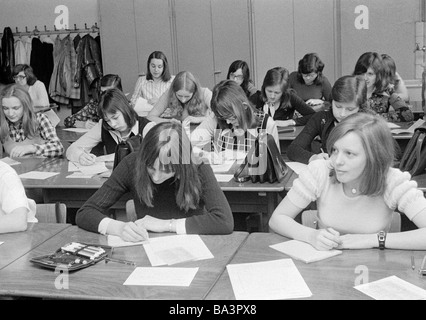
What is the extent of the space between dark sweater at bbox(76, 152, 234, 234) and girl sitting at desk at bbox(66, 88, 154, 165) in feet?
4.13

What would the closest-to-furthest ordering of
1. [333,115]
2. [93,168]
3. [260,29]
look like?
[93,168]
[333,115]
[260,29]

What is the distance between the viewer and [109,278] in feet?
6.73

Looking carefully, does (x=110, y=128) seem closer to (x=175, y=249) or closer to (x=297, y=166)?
(x=297, y=166)

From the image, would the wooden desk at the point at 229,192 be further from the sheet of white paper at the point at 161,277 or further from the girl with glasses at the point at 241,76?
the girl with glasses at the point at 241,76

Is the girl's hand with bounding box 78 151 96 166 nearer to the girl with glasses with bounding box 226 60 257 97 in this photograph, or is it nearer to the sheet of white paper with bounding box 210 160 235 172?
the sheet of white paper with bounding box 210 160 235 172

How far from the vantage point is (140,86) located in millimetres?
6852

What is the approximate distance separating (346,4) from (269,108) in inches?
101

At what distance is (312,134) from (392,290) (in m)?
2.42

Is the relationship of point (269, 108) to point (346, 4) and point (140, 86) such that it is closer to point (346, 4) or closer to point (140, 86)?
point (140, 86)

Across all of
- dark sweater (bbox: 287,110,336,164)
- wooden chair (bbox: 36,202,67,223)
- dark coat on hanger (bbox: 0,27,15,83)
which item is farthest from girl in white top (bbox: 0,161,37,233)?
dark coat on hanger (bbox: 0,27,15,83)

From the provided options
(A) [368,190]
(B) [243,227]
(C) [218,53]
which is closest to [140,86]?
(C) [218,53]

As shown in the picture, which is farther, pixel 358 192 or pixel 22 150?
pixel 22 150

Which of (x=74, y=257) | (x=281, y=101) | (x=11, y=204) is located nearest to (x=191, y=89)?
(x=281, y=101)

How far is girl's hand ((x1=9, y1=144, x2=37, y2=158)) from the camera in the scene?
4.30 metres
